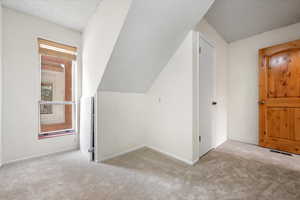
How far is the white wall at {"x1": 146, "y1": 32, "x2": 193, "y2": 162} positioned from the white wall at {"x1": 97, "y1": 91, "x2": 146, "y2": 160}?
247 mm

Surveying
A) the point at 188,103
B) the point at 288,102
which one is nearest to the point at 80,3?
the point at 188,103

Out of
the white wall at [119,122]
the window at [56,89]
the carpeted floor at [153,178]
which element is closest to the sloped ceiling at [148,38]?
the white wall at [119,122]

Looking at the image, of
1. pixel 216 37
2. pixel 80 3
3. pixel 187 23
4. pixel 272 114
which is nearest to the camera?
pixel 187 23

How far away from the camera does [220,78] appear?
9.59ft

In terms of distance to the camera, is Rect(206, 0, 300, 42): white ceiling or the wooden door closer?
Rect(206, 0, 300, 42): white ceiling

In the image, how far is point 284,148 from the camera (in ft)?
8.04

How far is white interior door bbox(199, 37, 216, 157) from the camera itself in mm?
2248

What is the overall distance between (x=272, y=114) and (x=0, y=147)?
4.95 meters

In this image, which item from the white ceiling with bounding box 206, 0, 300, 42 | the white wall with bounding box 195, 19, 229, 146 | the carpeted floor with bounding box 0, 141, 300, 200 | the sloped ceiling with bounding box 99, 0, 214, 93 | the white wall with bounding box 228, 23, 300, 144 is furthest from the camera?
the white wall with bounding box 228, 23, 300, 144

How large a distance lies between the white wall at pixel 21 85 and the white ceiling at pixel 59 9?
14 centimetres

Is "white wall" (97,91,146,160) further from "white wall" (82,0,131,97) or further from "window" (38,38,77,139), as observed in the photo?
"window" (38,38,77,139)

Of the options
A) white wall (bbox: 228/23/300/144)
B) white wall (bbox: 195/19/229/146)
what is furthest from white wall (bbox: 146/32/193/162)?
white wall (bbox: 228/23/300/144)

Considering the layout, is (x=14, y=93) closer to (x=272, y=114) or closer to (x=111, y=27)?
(x=111, y=27)

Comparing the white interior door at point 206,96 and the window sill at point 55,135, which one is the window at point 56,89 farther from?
the white interior door at point 206,96
